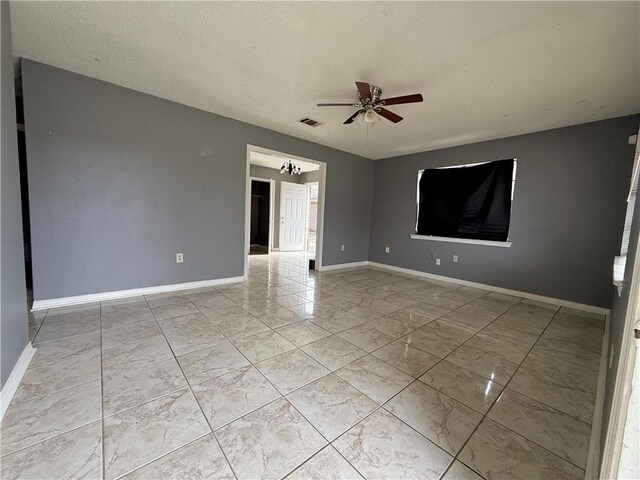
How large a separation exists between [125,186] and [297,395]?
3.05m

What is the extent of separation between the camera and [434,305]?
3.28 meters

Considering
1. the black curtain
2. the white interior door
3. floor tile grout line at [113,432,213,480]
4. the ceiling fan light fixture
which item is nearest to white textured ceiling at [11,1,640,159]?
the ceiling fan light fixture

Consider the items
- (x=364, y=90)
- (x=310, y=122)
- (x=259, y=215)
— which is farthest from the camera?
(x=259, y=215)

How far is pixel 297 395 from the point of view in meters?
1.54

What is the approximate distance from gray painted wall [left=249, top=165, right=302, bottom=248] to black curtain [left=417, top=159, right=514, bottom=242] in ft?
12.8

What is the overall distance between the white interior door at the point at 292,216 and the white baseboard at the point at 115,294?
3.55 metres

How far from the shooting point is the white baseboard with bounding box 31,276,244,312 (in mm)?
2624

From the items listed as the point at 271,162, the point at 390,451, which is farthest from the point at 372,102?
the point at 271,162

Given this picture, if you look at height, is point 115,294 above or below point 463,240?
below

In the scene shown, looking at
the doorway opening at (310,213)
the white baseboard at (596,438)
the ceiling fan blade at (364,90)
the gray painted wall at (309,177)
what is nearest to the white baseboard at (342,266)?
the doorway opening at (310,213)

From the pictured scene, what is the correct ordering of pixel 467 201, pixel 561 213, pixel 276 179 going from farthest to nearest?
pixel 276 179, pixel 467 201, pixel 561 213

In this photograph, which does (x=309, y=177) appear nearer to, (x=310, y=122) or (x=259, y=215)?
(x=259, y=215)

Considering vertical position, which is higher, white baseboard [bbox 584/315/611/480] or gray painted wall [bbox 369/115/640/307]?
gray painted wall [bbox 369/115/640/307]

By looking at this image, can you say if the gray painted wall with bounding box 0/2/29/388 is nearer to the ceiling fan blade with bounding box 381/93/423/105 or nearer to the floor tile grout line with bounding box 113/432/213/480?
the floor tile grout line with bounding box 113/432/213/480
